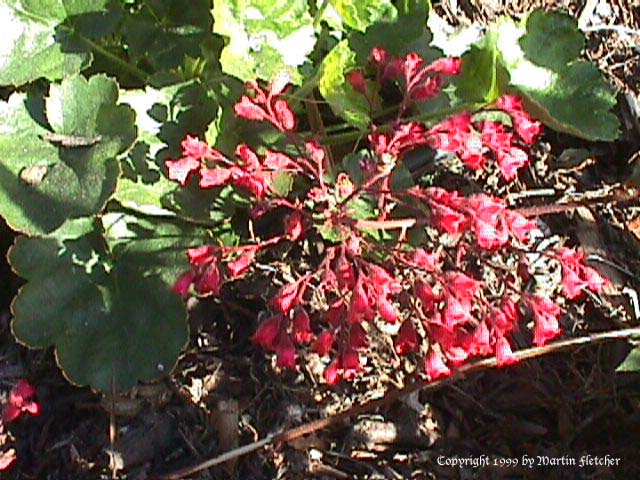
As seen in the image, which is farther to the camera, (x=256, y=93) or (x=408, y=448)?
(x=408, y=448)

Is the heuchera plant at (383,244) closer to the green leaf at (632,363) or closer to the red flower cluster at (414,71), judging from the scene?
the red flower cluster at (414,71)

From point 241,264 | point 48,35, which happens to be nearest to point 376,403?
point 241,264

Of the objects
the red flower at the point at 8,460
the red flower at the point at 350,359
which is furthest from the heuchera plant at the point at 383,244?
the red flower at the point at 8,460

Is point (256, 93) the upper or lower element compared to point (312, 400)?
upper

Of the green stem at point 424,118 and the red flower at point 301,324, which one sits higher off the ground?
the green stem at point 424,118

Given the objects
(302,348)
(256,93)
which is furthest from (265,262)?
(256,93)

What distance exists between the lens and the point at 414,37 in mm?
1950

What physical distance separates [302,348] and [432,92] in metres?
0.56

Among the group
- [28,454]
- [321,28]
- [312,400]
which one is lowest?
[28,454]

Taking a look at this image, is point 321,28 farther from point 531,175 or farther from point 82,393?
point 82,393

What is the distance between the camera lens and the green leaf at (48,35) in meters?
1.89

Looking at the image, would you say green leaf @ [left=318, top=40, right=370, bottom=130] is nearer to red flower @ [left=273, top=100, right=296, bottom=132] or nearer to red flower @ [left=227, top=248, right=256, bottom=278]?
red flower @ [left=273, top=100, right=296, bottom=132]

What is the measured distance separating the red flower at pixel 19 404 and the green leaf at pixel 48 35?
54cm

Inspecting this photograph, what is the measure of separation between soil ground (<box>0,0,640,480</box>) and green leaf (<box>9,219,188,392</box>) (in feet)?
0.53
